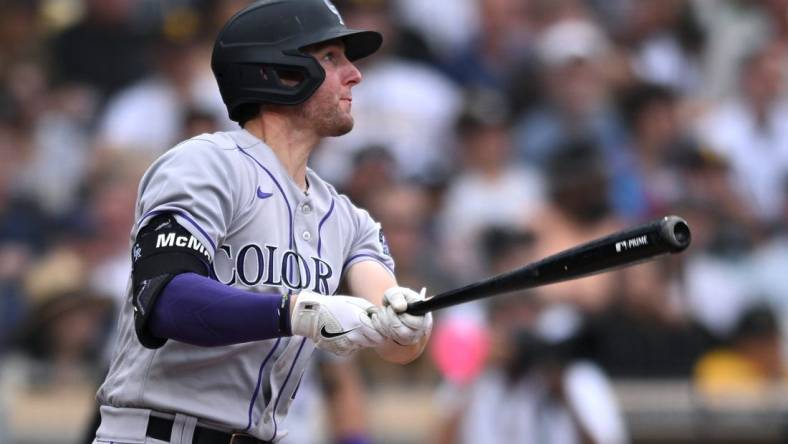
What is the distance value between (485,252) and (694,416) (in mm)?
1423

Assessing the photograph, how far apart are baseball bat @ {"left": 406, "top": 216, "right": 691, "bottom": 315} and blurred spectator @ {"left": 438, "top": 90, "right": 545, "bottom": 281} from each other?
4.59m

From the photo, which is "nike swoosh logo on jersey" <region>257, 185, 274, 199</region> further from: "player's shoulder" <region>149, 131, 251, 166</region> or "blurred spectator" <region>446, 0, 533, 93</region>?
"blurred spectator" <region>446, 0, 533, 93</region>

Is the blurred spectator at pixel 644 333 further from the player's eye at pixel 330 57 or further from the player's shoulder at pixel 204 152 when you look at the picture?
the player's shoulder at pixel 204 152

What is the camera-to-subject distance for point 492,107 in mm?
8727

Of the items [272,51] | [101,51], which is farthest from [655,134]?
[272,51]

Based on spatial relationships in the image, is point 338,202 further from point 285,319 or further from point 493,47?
point 493,47

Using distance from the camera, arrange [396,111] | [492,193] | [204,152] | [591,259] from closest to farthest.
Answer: [591,259]
[204,152]
[492,193]
[396,111]

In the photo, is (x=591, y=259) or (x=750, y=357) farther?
(x=750, y=357)

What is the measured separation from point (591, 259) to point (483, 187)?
16.9 feet

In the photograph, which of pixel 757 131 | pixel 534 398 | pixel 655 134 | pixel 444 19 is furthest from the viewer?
pixel 444 19

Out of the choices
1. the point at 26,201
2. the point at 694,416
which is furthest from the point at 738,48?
the point at 26,201

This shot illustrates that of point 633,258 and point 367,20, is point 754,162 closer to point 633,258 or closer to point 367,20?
point 367,20

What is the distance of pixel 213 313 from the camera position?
3121 millimetres

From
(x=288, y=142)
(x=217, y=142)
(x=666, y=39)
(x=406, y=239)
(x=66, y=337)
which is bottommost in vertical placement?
(x=217, y=142)
